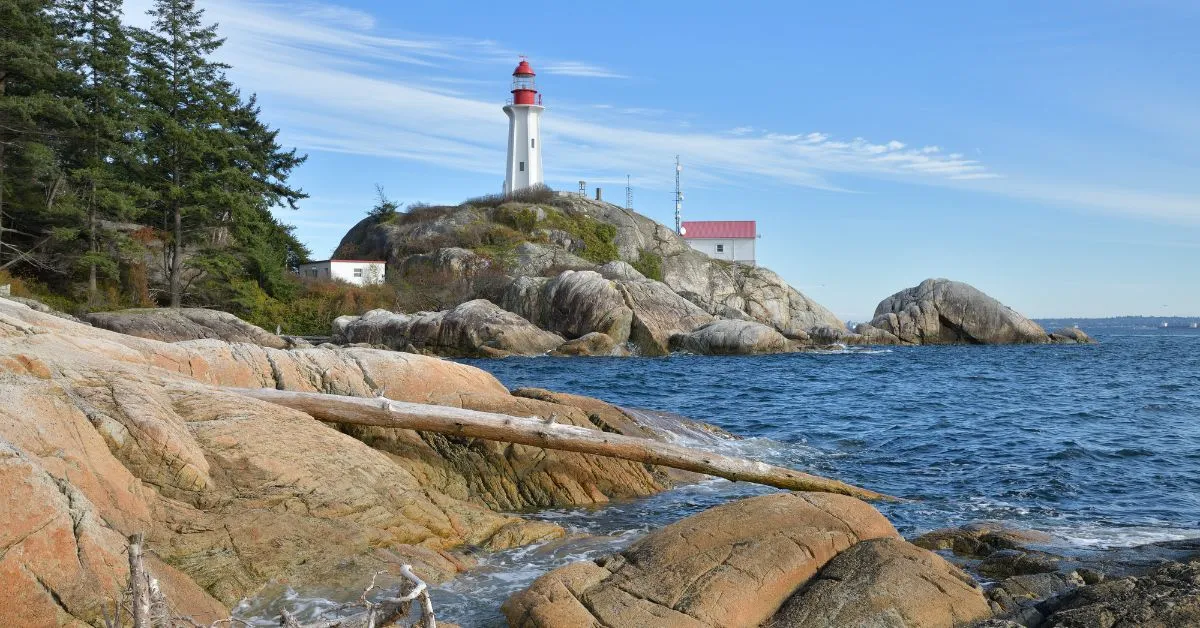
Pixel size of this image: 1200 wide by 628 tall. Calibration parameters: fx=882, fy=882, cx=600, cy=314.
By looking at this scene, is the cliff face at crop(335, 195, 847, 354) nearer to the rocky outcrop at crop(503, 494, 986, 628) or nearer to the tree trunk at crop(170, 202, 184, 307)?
the tree trunk at crop(170, 202, 184, 307)

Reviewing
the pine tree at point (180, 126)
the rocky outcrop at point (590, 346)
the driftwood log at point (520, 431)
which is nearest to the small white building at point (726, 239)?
the rocky outcrop at point (590, 346)

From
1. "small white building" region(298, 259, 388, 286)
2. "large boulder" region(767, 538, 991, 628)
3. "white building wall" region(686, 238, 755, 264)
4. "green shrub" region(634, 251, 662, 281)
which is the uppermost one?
"white building wall" region(686, 238, 755, 264)

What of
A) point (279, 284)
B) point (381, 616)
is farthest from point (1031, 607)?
point (279, 284)

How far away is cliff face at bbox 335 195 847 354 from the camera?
46031mm

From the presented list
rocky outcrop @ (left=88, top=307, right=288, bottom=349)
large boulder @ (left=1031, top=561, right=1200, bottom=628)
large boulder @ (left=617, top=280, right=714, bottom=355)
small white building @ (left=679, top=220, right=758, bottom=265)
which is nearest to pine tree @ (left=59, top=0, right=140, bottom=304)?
rocky outcrop @ (left=88, top=307, right=288, bottom=349)

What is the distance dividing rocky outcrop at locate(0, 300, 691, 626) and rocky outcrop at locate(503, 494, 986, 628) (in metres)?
1.78

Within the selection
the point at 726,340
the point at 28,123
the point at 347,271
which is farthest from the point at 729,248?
the point at 28,123

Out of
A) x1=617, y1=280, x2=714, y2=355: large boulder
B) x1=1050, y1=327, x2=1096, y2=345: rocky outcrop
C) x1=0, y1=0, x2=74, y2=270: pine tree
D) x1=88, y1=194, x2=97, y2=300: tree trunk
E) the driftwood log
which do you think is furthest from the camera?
x1=1050, y1=327, x2=1096, y2=345: rocky outcrop

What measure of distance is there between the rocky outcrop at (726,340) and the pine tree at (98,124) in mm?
24985

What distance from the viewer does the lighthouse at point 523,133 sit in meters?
65.5

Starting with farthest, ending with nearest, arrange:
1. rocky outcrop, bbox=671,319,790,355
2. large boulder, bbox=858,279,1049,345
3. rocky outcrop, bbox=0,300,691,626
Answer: large boulder, bbox=858,279,1049,345
rocky outcrop, bbox=671,319,790,355
rocky outcrop, bbox=0,300,691,626

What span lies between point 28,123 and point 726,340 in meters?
30.4

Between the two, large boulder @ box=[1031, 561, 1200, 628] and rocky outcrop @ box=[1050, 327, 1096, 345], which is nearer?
large boulder @ box=[1031, 561, 1200, 628]

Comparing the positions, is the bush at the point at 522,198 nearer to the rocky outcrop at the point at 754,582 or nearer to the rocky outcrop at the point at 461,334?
the rocky outcrop at the point at 461,334
